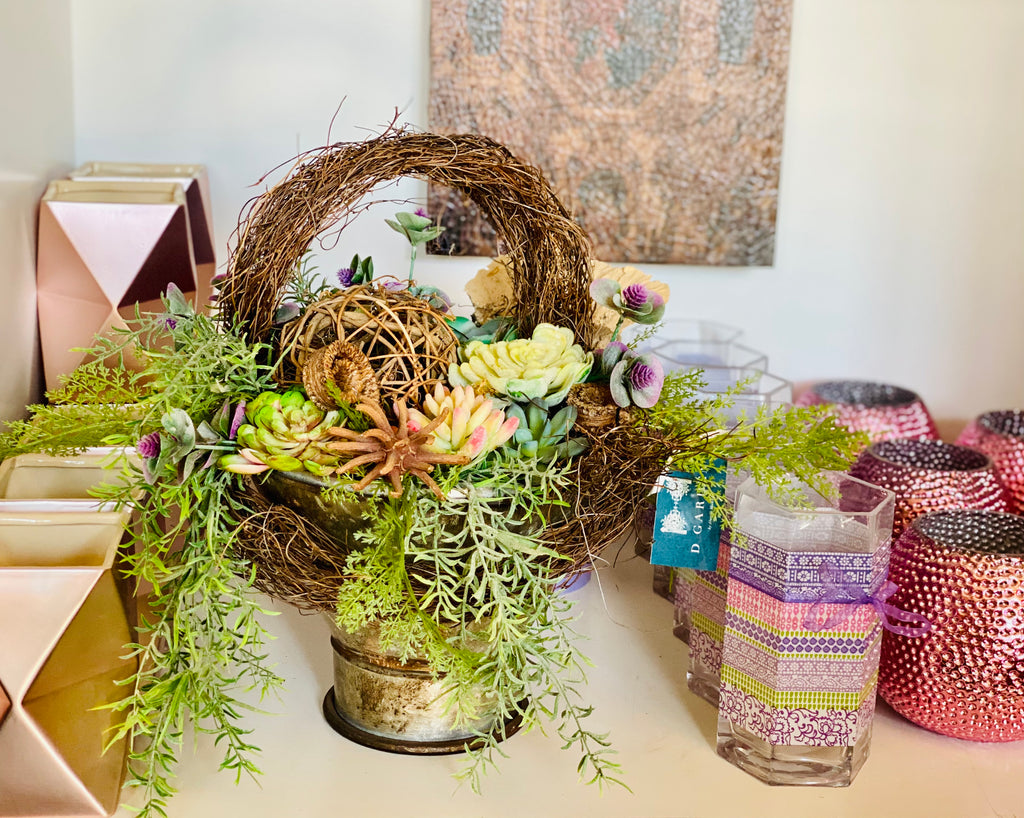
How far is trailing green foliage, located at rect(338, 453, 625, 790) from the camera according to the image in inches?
22.0

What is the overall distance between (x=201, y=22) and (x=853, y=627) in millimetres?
996

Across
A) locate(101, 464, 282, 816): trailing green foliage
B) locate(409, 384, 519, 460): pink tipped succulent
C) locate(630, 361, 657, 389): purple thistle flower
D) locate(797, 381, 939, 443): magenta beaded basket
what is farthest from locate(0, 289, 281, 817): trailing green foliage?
locate(797, 381, 939, 443): magenta beaded basket

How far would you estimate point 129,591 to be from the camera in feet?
2.01

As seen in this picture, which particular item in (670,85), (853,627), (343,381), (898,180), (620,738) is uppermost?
(670,85)

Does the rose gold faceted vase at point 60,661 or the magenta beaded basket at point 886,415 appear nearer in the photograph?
the rose gold faceted vase at point 60,661

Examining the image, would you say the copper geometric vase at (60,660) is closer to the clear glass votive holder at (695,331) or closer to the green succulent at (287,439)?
the green succulent at (287,439)

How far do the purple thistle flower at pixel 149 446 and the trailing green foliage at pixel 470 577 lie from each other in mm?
129

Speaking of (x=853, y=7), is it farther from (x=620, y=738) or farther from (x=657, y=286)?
(x=620, y=738)

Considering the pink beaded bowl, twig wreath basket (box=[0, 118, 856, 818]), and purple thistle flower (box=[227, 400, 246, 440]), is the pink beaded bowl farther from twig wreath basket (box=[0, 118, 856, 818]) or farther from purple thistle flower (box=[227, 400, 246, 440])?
purple thistle flower (box=[227, 400, 246, 440])

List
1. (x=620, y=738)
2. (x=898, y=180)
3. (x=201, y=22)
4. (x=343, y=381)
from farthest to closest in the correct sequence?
1. (x=898, y=180)
2. (x=201, y=22)
3. (x=620, y=738)
4. (x=343, y=381)

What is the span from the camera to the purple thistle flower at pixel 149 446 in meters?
0.57

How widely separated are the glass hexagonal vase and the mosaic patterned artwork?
628mm

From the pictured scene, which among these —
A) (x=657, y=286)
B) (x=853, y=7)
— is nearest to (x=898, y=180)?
(x=853, y=7)

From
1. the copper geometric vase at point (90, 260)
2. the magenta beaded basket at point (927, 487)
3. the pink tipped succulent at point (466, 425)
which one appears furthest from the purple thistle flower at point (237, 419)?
the magenta beaded basket at point (927, 487)
